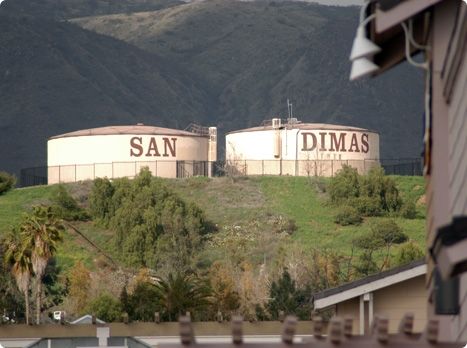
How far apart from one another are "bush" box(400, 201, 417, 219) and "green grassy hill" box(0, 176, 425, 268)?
26.4 inches

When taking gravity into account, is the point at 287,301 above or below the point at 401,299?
below

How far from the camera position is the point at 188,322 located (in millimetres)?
7621

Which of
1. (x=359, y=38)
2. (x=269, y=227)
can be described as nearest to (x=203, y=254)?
(x=269, y=227)

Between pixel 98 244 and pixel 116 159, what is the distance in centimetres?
890

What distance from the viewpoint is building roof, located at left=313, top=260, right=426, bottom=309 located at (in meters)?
21.5

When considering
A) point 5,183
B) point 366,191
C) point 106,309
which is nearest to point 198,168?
A: point 366,191

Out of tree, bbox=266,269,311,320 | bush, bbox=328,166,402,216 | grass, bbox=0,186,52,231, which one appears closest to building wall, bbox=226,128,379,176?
bush, bbox=328,166,402,216

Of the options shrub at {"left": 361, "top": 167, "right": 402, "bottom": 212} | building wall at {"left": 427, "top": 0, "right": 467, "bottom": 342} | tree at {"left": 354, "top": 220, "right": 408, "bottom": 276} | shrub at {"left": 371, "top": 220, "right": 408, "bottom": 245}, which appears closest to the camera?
building wall at {"left": 427, "top": 0, "right": 467, "bottom": 342}

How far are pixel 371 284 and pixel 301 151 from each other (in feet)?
342

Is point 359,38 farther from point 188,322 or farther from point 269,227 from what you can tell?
point 269,227

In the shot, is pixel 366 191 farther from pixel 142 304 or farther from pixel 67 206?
pixel 142 304

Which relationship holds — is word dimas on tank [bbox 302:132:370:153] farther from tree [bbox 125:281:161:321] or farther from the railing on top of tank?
tree [bbox 125:281:161:321]

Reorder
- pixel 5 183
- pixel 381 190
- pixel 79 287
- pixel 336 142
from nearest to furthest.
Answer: pixel 79 287, pixel 336 142, pixel 381 190, pixel 5 183

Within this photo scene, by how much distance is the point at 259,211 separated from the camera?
125062 millimetres
